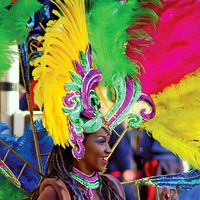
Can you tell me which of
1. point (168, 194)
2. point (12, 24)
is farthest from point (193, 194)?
point (12, 24)

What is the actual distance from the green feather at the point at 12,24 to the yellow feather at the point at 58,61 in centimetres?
8

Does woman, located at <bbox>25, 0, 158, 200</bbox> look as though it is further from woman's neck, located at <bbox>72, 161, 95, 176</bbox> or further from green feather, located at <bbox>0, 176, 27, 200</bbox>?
green feather, located at <bbox>0, 176, 27, 200</bbox>

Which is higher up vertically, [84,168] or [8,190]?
[84,168]

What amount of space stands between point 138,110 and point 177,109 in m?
0.14

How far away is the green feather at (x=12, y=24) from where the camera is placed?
2.15m

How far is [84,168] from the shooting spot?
2.14 m

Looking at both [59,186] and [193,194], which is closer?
[59,186]

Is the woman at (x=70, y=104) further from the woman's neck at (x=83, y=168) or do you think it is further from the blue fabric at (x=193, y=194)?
the blue fabric at (x=193, y=194)

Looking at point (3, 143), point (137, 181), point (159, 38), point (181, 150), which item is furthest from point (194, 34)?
point (3, 143)

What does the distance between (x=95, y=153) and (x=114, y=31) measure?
0.43m

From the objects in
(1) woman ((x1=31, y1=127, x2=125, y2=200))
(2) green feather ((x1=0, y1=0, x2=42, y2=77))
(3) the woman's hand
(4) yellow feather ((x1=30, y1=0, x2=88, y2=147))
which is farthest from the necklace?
(2) green feather ((x1=0, y1=0, x2=42, y2=77))

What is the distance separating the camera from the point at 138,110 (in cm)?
220

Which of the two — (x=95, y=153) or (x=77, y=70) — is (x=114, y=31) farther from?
(x=95, y=153)

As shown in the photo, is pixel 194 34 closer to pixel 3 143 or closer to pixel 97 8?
pixel 97 8
